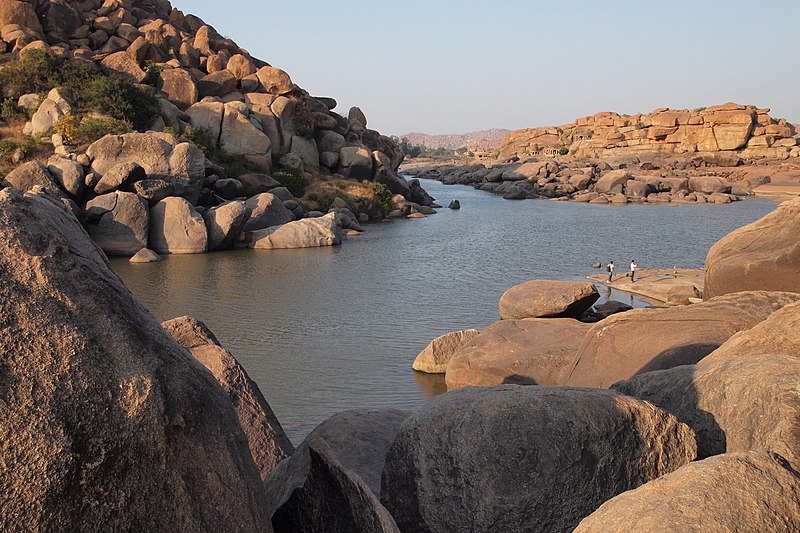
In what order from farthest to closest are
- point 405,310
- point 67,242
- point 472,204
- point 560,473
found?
point 472,204 < point 405,310 < point 560,473 < point 67,242

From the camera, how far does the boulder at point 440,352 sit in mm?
14023

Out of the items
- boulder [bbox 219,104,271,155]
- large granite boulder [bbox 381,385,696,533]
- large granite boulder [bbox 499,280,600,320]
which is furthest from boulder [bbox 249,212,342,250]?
large granite boulder [bbox 381,385,696,533]

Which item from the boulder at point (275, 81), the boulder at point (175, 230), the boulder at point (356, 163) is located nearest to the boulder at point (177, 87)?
the boulder at point (275, 81)

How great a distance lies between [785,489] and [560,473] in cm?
139

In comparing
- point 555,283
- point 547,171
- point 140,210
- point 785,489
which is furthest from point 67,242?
point 547,171

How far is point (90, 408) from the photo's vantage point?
3.12 metres

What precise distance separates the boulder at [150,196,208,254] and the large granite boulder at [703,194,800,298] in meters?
20.7

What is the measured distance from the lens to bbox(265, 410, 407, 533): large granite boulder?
4.12 metres

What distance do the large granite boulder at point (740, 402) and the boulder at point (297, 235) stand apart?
25814 millimetres

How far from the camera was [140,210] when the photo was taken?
27828 mm

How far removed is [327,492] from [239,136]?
130 feet

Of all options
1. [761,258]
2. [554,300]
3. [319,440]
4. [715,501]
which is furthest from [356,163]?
[715,501]

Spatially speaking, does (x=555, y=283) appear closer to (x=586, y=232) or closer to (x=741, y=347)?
(x=741, y=347)

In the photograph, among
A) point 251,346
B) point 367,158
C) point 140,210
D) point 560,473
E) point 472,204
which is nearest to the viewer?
point 560,473
